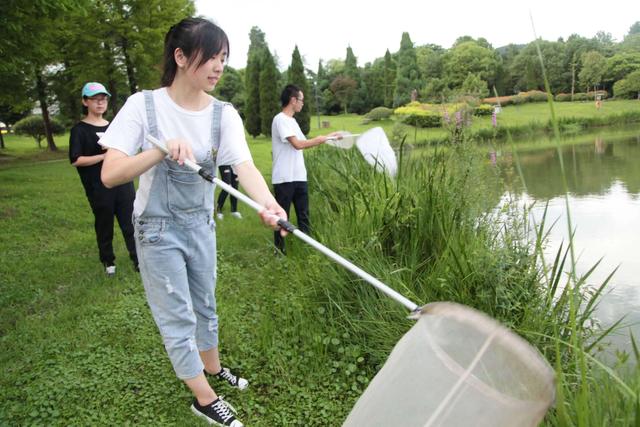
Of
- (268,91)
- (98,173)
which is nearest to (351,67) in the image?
(268,91)

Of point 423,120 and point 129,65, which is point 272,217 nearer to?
point 423,120

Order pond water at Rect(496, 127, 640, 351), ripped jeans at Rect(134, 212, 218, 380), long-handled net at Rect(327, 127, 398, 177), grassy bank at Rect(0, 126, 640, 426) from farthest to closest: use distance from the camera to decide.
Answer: long-handled net at Rect(327, 127, 398, 177) < pond water at Rect(496, 127, 640, 351) < grassy bank at Rect(0, 126, 640, 426) < ripped jeans at Rect(134, 212, 218, 380)

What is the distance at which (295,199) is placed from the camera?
4.83m

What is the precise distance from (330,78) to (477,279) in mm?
51697

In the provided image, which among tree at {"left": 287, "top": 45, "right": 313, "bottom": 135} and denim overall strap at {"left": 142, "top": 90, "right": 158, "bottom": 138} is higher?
tree at {"left": 287, "top": 45, "right": 313, "bottom": 135}

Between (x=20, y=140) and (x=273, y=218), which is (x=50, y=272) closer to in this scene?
(x=273, y=218)

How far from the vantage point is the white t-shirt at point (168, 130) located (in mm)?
1960

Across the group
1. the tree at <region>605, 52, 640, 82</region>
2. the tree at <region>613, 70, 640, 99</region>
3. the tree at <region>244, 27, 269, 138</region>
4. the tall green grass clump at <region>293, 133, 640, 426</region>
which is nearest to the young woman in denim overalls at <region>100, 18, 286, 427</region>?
the tall green grass clump at <region>293, 133, 640, 426</region>

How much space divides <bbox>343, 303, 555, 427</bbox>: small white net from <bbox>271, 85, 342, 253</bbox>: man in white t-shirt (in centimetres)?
342

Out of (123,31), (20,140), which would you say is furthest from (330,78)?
(123,31)

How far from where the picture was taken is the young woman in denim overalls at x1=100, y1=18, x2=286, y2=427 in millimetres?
1964

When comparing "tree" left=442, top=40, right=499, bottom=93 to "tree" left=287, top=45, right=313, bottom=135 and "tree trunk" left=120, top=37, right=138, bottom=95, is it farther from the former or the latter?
"tree trunk" left=120, top=37, right=138, bottom=95

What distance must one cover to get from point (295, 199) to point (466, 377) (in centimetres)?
380

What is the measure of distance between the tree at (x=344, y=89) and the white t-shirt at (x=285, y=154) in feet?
135
